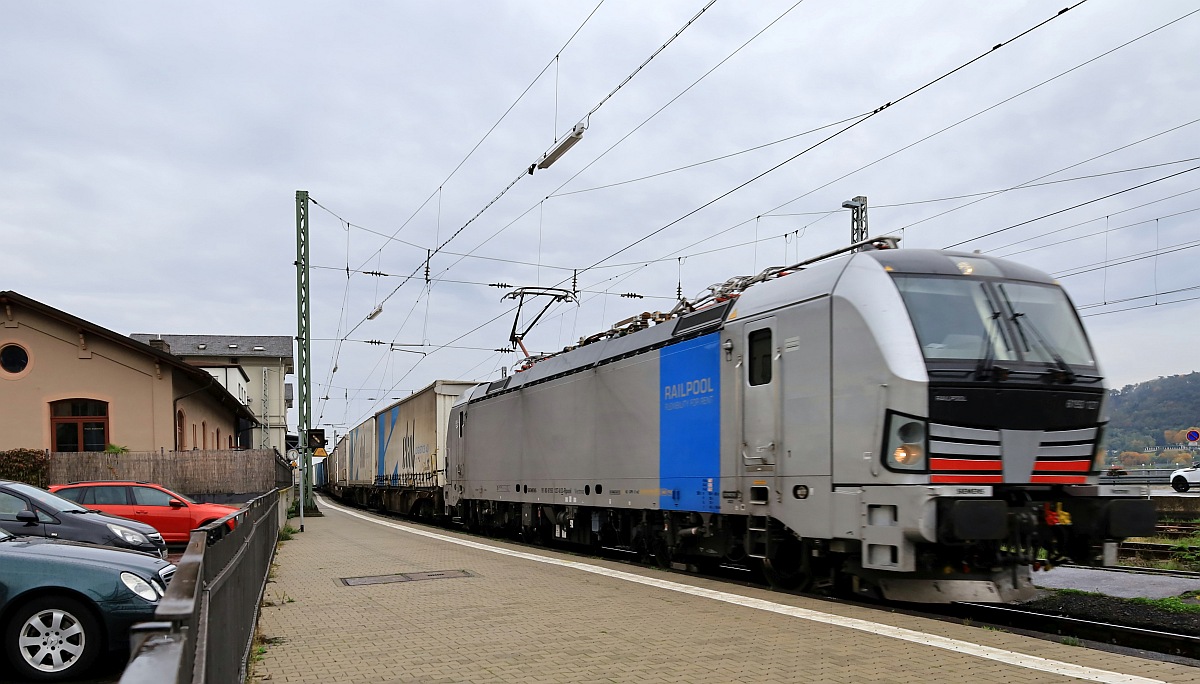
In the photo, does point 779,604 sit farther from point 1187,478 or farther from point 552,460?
point 1187,478

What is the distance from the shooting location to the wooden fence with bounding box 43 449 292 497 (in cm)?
2480

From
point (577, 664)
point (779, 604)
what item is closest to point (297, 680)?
point (577, 664)

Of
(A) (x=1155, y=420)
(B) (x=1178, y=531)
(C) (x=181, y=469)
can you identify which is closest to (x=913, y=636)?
(B) (x=1178, y=531)

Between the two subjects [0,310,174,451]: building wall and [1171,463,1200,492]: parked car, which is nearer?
[0,310,174,451]: building wall

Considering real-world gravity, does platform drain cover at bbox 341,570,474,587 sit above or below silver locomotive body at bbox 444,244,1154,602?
below

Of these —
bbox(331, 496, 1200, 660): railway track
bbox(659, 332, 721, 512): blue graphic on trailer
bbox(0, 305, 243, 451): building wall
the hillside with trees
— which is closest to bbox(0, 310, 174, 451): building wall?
bbox(0, 305, 243, 451): building wall

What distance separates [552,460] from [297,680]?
10.8 meters

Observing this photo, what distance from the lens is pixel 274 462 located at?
100ft

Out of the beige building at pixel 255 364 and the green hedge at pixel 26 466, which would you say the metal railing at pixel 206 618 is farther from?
the beige building at pixel 255 364

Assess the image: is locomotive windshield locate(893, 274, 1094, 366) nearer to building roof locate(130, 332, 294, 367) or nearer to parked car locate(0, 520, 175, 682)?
parked car locate(0, 520, 175, 682)

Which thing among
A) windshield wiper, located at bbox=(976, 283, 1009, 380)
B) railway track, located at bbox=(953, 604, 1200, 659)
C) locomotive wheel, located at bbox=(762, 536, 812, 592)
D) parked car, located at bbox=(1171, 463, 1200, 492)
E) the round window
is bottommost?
parked car, located at bbox=(1171, 463, 1200, 492)

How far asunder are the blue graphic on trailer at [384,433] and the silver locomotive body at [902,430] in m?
21.8

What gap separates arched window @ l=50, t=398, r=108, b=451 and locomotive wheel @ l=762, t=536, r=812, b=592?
22.1 metres

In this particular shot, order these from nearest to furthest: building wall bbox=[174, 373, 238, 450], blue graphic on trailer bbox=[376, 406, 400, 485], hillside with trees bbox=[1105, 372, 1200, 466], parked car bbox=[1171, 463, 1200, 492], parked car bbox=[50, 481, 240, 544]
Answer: parked car bbox=[50, 481, 240, 544] → building wall bbox=[174, 373, 238, 450] → blue graphic on trailer bbox=[376, 406, 400, 485] → parked car bbox=[1171, 463, 1200, 492] → hillside with trees bbox=[1105, 372, 1200, 466]
